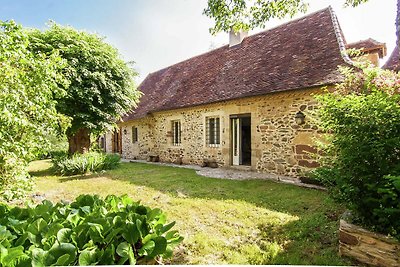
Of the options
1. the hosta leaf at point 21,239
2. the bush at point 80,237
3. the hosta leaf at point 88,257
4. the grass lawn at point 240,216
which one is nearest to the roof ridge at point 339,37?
the grass lawn at point 240,216

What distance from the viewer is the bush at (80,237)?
1.75 metres

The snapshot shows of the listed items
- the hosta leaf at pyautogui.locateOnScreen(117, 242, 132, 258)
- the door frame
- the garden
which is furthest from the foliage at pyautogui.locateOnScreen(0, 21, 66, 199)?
the door frame

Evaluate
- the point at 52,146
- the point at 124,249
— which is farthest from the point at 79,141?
the point at 124,249

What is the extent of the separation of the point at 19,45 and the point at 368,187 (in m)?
5.12

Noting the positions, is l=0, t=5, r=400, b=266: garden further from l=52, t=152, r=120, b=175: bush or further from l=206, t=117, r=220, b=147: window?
l=206, t=117, r=220, b=147: window

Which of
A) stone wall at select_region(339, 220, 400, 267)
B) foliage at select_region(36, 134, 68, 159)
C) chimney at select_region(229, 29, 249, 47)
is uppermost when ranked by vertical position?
chimney at select_region(229, 29, 249, 47)

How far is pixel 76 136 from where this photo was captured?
11.3 m

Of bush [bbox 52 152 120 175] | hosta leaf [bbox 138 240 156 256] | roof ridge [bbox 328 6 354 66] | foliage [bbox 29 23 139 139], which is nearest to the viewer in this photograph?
hosta leaf [bbox 138 240 156 256]

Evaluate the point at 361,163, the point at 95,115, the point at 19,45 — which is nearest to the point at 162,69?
the point at 95,115

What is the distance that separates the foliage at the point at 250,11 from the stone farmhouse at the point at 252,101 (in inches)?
81.6

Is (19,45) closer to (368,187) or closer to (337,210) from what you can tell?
(368,187)

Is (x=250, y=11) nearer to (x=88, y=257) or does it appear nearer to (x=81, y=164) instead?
(x=88, y=257)

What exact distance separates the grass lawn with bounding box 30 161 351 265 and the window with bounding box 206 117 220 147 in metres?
3.46

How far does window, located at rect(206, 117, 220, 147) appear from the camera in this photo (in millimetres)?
11297
